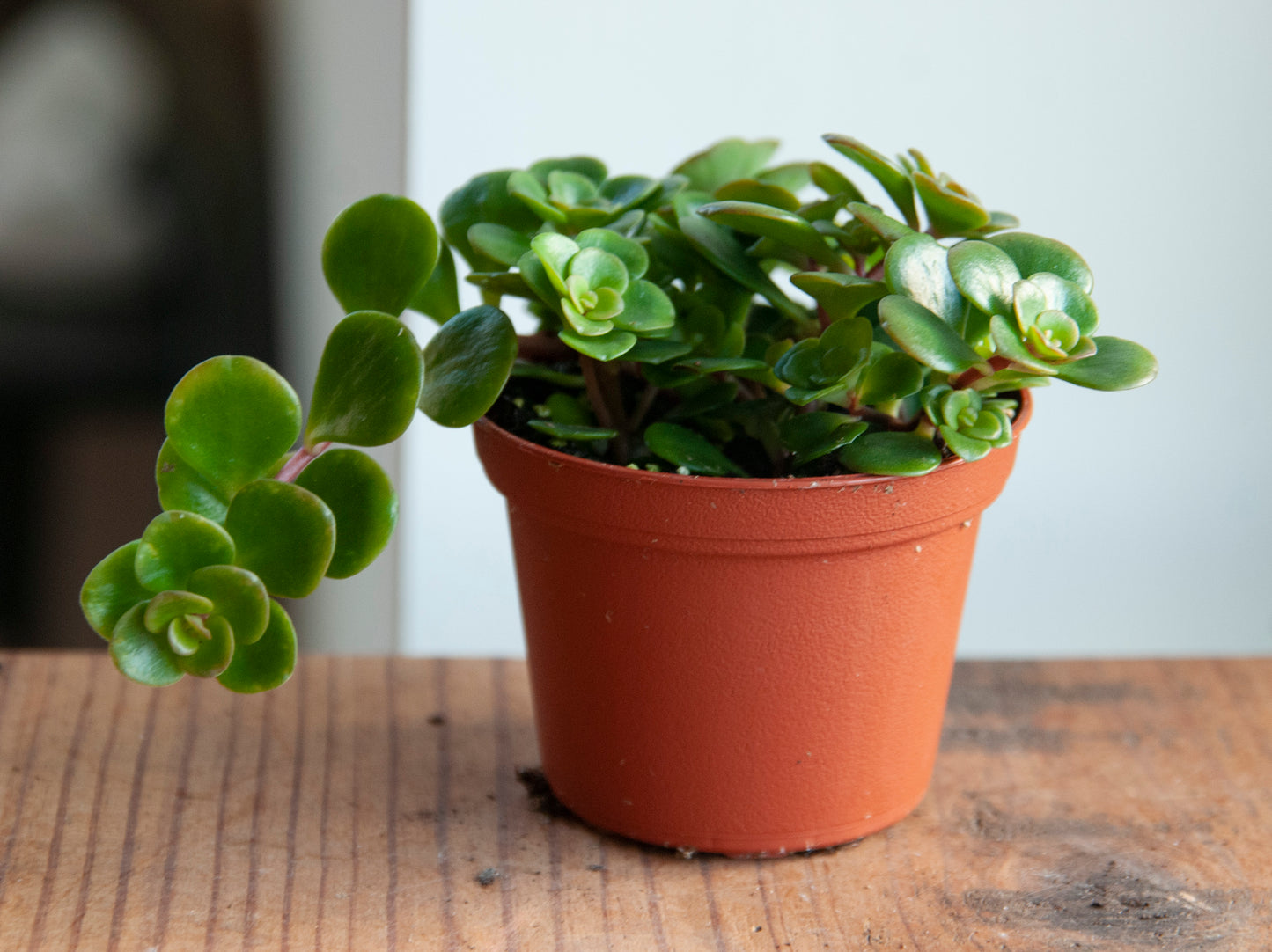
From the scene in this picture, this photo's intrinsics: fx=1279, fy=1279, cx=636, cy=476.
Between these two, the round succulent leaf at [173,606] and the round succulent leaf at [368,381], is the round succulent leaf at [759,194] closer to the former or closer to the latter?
the round succulent leaf at [368,381]

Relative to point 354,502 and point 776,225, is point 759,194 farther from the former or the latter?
point 354,502

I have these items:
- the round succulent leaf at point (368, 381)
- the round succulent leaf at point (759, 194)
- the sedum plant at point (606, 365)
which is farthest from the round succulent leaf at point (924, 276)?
the round succulent leaf at point (368, 381)

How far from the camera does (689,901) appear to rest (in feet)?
2.08

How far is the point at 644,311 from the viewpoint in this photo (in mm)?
590

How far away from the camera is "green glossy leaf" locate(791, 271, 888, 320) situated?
1.89 feet

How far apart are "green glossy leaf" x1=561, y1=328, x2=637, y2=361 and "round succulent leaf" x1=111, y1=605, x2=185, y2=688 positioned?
0.68ft

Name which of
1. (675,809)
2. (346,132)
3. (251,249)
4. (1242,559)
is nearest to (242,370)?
(675,809)

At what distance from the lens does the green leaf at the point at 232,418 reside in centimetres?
53

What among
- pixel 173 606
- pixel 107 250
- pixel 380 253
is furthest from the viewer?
pixel 107 250

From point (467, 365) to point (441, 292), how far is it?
0.33 feet

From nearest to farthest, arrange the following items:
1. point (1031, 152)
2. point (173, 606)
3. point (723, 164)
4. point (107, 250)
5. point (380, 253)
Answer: point (173, 606) < point (380, 253) < point (723, 164) < point (1031, 152) < point (107, 250)

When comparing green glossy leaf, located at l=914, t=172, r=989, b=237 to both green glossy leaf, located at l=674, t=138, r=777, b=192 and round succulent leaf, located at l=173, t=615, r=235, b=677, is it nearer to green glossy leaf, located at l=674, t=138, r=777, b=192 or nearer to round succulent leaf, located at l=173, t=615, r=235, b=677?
green glossy leaf, located at l=674, t=138, r=777, b=192

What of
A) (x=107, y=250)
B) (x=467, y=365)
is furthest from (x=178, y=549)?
(x=107, y=250)

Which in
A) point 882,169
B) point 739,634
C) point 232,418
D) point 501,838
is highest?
point 882,169
